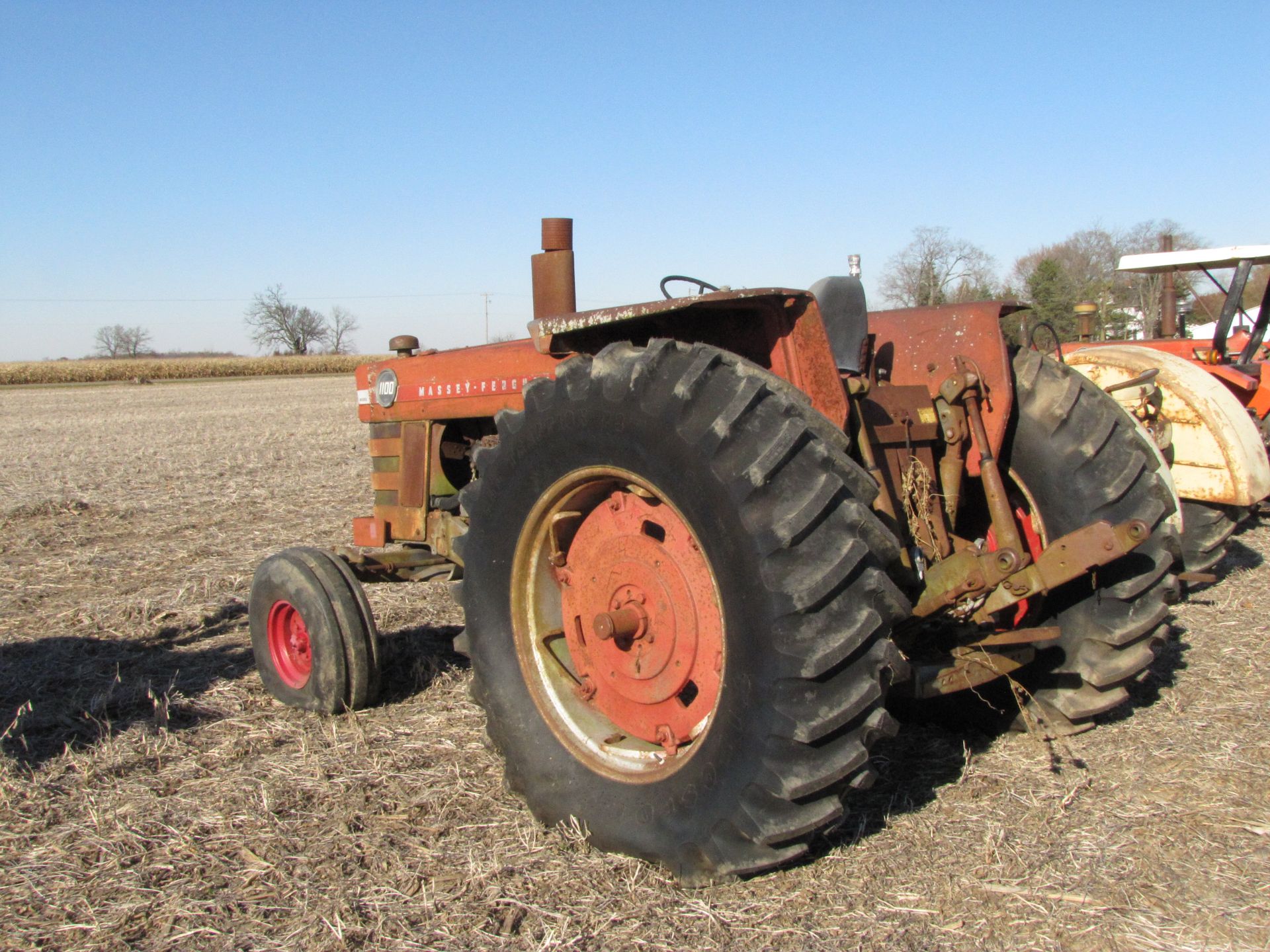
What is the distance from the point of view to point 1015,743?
3383 mm

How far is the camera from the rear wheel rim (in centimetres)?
258

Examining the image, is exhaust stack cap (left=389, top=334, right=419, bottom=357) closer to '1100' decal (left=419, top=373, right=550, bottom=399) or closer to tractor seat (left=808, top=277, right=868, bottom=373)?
'1100' decal (left=419, top=373, right=550, bottom=399)

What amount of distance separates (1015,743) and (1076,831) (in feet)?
2.05

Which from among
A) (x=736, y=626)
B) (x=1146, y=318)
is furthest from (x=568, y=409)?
(x=1146, y=318)

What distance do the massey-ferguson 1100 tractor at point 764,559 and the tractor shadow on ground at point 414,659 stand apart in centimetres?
31

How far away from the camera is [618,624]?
2672 millimetres

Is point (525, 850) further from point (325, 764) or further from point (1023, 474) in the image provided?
point (1023, 474)

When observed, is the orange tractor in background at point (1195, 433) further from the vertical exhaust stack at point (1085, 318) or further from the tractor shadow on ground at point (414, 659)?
the tractor shadow on ground at point (414, 659)

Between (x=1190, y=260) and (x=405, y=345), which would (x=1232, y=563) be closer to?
(x=1190, y=260)

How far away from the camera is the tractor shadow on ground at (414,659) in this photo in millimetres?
4176

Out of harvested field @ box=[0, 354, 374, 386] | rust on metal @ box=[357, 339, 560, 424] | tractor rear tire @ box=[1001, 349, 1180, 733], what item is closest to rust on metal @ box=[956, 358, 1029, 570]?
tractor rear tire @ box=[1001, 349, 1180, 733]

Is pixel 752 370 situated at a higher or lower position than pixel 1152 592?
higher

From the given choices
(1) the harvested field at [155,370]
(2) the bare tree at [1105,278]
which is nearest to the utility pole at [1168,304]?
(2) the bare tree at [1105,278]

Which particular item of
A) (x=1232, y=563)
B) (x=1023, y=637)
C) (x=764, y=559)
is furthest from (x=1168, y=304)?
(x=764, y=559)
